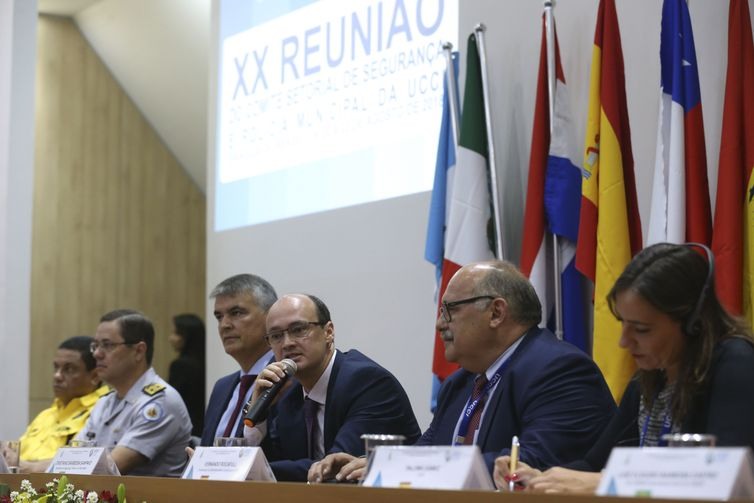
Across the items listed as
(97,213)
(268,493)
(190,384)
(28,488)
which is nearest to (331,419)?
(28,488)

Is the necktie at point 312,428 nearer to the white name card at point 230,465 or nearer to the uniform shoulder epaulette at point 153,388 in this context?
the white name card at point 230,465

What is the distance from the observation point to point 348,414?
338cm

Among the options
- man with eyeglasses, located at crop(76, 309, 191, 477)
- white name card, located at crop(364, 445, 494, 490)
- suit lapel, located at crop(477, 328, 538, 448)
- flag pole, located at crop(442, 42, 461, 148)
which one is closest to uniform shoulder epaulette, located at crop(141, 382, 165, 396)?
man with eyeglasses, located at crop(76, 309, 191, 477)

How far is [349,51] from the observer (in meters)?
5.16

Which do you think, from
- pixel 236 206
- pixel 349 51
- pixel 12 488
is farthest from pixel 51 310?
pixel 12 488

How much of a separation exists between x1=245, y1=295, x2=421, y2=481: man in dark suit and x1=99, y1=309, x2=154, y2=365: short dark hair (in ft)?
4.21

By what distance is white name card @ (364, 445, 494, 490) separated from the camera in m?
1.99

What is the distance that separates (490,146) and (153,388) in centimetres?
160

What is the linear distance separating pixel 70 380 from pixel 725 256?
10.5ft

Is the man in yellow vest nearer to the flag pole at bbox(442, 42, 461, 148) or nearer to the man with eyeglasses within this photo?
the man with eyeglasses

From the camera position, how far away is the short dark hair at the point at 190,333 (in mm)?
6883

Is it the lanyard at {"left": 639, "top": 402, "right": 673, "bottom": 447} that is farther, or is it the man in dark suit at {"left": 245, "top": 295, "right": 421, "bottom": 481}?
the man in dark suit at {"left": 245, "top": 295, "right": 421, "bottom": 481}

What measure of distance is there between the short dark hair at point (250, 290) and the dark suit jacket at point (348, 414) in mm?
631

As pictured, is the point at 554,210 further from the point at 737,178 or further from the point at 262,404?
the point at 262,404
